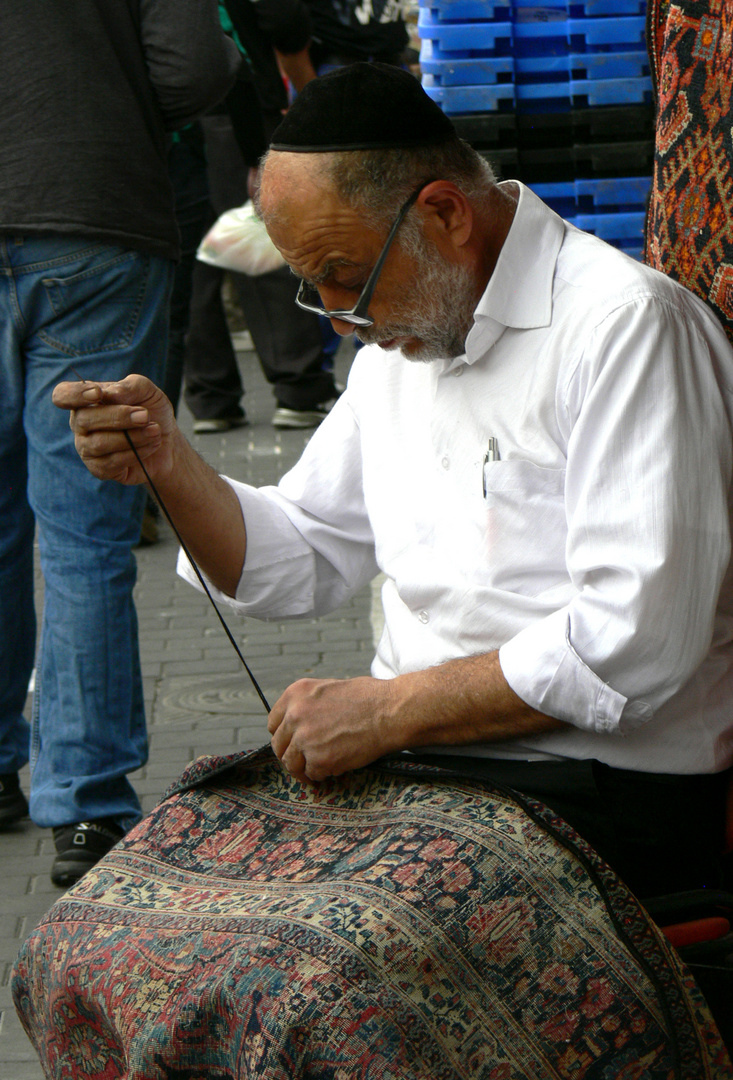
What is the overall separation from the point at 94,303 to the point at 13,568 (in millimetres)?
696

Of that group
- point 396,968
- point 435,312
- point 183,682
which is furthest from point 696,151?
point 183,682

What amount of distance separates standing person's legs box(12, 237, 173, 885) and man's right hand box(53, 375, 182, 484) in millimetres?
Answer: 849

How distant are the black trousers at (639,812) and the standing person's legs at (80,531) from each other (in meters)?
1.34

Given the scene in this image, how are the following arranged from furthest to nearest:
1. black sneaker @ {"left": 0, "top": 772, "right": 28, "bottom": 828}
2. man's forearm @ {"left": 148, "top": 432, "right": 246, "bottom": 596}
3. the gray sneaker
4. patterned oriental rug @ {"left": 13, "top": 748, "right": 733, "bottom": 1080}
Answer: the gray sneaker → black sneaker @ {"left": 0, "top": 772, "right": 28, "bottom": 828} → man's forearm @ {"left": 148, "top": 432, "right": 246, "bottom": 596} → patterned oriental rug @ {"left": 13, "top": 748, "right": 733, "bottom": 1080}

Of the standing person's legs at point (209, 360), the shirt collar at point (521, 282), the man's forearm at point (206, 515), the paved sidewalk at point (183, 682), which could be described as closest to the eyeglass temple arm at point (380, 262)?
the shirt collar at point (521, 282)

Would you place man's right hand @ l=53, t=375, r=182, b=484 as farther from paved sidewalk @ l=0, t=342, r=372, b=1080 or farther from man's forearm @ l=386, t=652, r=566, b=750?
paved sidewalk @ l=0, t=342, r=372, b=1080

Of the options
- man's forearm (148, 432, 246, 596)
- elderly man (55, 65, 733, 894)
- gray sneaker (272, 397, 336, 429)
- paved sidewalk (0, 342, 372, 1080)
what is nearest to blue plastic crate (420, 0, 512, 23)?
elderly man (55, 65, 733, 894)

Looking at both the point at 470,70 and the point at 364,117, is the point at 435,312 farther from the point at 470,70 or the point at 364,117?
the point at 470,70

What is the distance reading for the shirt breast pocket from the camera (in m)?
2.00

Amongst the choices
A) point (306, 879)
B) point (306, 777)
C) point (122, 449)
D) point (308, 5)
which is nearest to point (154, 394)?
point (122, 449)

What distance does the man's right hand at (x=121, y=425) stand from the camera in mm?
2137

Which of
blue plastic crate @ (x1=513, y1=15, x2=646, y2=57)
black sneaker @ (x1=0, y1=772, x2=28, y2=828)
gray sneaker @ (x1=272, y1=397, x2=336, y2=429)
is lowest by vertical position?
gray sneaker @ (x1=272, y1=397, x2=336, y2=429)

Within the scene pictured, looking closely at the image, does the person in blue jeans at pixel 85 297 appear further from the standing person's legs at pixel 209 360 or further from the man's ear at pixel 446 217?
the standing person's legs at pixel 209 360

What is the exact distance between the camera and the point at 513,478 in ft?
6.60
